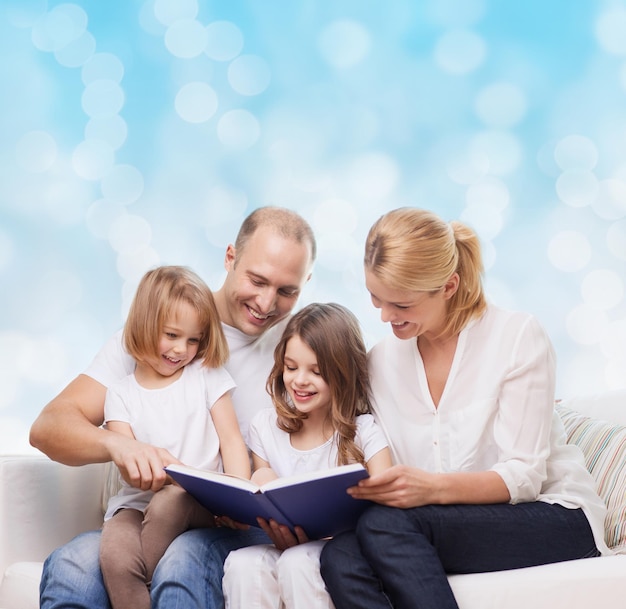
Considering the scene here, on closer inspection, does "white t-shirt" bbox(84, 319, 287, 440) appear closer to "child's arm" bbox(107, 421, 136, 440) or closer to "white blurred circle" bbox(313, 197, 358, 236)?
"child's arm" bbox(107, 421, 136, 440)

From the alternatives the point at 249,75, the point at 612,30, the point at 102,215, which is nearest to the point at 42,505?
the point at 102,215

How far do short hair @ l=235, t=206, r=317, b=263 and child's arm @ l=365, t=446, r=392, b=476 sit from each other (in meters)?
0.66

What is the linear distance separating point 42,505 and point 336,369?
0.86 meters

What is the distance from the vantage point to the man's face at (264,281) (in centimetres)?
227

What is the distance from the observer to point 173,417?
6.77 ft

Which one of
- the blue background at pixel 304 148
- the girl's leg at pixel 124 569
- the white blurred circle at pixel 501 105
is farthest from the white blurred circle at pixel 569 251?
the girl's leg at pixel 124 569

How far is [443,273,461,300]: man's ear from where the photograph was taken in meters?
1.91

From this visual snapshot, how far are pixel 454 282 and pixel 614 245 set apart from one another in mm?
1860

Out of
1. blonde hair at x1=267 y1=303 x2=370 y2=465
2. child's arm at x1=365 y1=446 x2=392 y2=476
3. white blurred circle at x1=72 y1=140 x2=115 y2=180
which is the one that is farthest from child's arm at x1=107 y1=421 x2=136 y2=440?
white blurred circle at x1=72 y1=140 x2=115 y2=180

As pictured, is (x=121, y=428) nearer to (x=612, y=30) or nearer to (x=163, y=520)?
(x=163, y=520)

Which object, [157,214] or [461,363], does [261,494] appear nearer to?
[461,363]

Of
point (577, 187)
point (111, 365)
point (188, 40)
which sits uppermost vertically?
point (188, 40)

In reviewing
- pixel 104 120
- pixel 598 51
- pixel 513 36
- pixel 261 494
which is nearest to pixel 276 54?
pixel 104 120

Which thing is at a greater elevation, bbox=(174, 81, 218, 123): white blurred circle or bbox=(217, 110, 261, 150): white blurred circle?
bbox=(174, 81, 218, 123): white blurred circle
